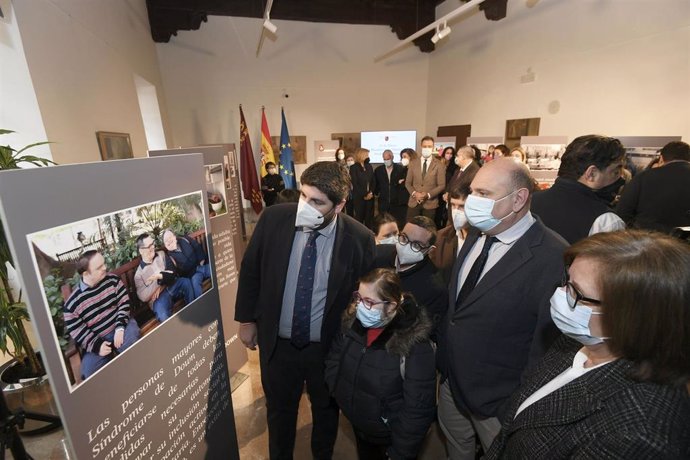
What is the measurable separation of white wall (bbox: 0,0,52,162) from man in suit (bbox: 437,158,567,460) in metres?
3.00

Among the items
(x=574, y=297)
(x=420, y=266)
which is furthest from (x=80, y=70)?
(x=574, y=297)

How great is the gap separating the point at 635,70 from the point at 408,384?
5400 mm

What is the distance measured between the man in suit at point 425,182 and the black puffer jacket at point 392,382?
4333mm

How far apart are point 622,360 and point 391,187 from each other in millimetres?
5768

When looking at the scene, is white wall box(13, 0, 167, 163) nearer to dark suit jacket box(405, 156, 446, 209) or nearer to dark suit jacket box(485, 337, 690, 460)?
dark suit jacket box(485, 337, 690, 460)

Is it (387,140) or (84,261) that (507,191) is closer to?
(84,261)

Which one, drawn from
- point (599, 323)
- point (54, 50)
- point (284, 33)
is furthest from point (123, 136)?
point (284, 33)

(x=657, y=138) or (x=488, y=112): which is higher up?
(x=488, y=112)

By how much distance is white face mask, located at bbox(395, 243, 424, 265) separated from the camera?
1.96 metres

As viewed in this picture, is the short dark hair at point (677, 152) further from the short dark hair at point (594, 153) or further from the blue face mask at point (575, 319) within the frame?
the blue face mask at point (575, 319)

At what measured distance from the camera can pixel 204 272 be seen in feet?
4.58

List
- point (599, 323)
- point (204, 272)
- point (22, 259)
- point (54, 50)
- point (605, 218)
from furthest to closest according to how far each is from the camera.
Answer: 1. point (54, 50)
2. point (605, 218)
3. point (204, 272)
4. point (599, 323)
5. point (22, 259)

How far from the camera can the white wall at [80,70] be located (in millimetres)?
2457

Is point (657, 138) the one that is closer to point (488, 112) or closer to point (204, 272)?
point (488, 112)
